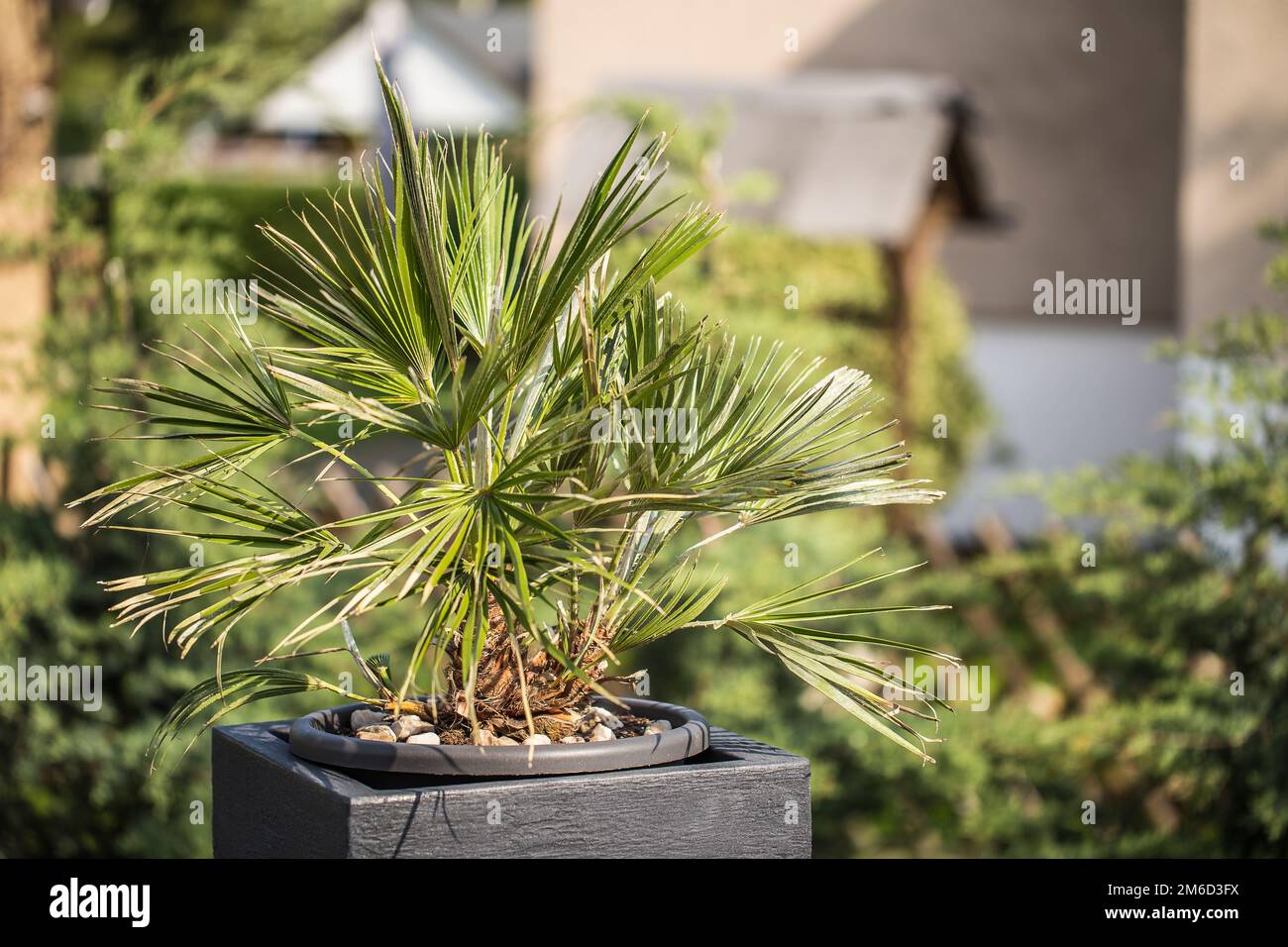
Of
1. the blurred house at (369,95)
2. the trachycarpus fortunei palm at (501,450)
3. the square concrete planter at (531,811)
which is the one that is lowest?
the square concrete planter at (531,811)

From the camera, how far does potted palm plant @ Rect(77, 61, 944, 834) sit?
164 centimetres

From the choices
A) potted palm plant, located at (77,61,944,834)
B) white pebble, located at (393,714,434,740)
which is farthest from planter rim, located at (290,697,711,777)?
white pebble, located at (393,714,434,740)

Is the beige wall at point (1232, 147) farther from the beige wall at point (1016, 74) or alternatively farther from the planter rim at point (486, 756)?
the planter rim at point (486, 756)

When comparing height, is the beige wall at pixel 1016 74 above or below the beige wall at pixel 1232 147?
above

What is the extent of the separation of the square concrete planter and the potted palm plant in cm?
4

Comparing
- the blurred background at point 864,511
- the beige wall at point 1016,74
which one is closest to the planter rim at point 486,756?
the blurred background at point 864,511

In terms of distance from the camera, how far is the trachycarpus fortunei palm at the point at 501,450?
5.37 ft

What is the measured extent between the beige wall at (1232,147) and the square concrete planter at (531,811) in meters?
5.41

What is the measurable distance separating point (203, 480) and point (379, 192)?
44 centimetres

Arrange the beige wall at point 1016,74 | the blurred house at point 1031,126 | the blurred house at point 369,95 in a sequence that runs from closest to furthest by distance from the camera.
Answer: the blurred house at point 1031,126 < the beige wall at point 1016,74 < the blurred house at point 369,95

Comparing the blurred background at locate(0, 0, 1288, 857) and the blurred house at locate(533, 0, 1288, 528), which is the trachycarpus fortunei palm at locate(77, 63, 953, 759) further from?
the blurred house at locate(533, 0, 1288, 528)

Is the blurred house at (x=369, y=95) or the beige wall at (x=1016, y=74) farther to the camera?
the blurred house at (x=369, y=95)

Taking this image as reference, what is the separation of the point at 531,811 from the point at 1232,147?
248 inches

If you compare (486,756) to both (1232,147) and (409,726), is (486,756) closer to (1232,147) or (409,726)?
(409,726)
